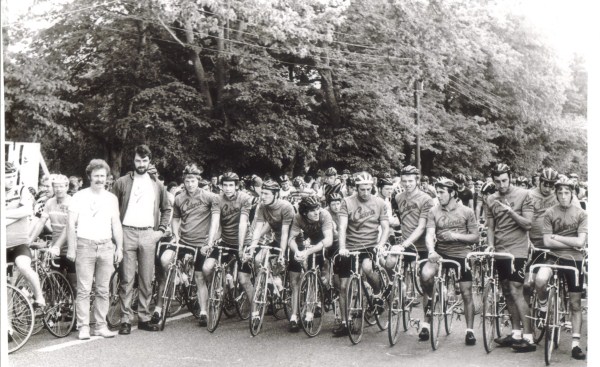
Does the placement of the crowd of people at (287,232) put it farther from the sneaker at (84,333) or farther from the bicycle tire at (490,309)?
the bicycle tire at (490,309)

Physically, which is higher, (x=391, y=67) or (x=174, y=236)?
(x=391, y=67)

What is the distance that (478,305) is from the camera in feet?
32.7

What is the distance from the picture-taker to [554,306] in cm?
717

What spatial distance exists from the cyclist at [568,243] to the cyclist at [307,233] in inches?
98.0

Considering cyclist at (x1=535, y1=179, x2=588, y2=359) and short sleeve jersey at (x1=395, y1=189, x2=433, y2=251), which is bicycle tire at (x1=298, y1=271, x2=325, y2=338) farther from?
cyclist at (x1=535, y1=179, x2=588, y2=359)

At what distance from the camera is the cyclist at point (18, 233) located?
25.2ft

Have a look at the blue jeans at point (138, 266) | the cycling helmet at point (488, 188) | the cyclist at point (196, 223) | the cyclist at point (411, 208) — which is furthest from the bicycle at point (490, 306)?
the blue jeans at point (138, 266)

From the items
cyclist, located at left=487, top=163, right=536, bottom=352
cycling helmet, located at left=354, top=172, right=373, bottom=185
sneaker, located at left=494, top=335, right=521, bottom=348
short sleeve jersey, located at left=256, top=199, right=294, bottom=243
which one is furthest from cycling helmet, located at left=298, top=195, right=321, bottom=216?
sneaker, located at left=494, top=335, right=521, bottom=348

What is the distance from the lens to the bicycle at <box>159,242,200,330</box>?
891cm

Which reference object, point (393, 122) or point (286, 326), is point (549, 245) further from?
point (393, 122)

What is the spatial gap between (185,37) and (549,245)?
19.2 m

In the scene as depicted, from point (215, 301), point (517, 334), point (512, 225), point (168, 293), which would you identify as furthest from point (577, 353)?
point (168, 293)

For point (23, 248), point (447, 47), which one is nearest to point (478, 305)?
point (23, 248)

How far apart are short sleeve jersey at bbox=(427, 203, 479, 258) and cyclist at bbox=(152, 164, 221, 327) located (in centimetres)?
A: 272
